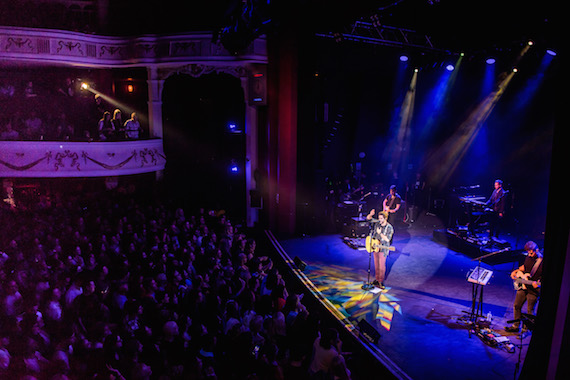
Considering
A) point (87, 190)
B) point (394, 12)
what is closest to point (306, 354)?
point (394, 12)

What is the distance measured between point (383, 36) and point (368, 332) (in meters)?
8.90

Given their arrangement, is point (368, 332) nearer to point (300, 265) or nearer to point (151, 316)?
point (300, 265)

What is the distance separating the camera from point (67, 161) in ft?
38.0

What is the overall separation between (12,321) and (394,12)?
868 cm

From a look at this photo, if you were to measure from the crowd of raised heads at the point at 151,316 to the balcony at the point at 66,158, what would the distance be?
3678 millimetres

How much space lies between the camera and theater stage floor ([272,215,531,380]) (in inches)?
210

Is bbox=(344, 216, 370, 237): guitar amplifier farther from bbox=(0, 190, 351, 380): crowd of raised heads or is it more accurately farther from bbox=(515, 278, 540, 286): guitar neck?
bbox=(515, 278, 540, 286): guitar neck

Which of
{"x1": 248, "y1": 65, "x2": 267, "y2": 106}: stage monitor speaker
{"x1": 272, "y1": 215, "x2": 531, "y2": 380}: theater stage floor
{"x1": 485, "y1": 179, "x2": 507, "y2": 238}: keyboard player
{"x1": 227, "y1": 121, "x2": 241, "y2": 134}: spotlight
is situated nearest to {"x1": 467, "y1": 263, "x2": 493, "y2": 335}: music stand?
{"x1": 272, "y1": 215, "x2": 531, "y2": 380}: theater stage floor

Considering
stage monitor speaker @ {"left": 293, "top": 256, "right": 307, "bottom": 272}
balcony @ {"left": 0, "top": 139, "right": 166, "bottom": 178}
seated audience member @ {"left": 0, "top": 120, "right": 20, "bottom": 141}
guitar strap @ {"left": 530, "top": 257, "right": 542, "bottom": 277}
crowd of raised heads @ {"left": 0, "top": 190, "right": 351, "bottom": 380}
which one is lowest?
stage monitor speaker @ {"left": 293, "top": 256, "right": 307, "bottom": 272}

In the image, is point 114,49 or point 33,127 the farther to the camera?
point 114,49

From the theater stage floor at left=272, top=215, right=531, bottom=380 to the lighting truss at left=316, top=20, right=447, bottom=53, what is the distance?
554 cm

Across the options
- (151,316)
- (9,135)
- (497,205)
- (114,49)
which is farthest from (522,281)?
(9,135)

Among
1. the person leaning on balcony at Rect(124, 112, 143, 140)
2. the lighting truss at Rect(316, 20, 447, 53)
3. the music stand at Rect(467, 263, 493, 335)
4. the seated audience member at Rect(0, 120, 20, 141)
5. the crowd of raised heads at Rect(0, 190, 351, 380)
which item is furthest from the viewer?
the person leaning on balcony at Rect(124, 112, 143, 140)

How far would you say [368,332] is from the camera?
18.3 ft
